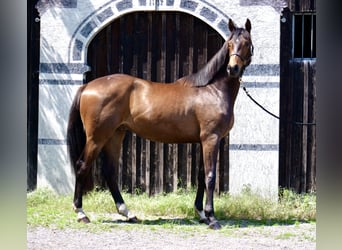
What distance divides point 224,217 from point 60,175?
274 cm

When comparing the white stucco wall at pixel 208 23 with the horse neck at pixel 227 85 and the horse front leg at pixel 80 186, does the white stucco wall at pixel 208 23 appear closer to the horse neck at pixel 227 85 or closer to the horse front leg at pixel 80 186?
the horse neck at pixel 227 85

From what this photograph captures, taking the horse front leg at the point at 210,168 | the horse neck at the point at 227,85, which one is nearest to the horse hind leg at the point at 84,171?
the horse front leg at the point at 210,168

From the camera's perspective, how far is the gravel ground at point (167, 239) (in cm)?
498

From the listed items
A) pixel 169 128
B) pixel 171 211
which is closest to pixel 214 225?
pixel 171 211

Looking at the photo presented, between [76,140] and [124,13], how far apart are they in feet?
8.04

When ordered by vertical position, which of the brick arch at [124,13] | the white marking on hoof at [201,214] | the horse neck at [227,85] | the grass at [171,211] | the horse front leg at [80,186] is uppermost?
the brick arch at [124,13]

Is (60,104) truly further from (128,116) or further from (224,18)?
(224,18)

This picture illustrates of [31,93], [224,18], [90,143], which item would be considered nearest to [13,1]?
[90,143]

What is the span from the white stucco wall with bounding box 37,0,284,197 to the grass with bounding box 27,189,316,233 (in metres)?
0.44

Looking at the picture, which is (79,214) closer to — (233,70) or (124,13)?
(233,70)

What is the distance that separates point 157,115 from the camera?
6055 mm

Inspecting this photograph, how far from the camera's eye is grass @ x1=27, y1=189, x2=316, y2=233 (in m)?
6.07

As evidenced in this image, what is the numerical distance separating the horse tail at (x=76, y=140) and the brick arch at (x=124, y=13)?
1.69 meters

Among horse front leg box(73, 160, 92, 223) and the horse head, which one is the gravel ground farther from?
the horse head
